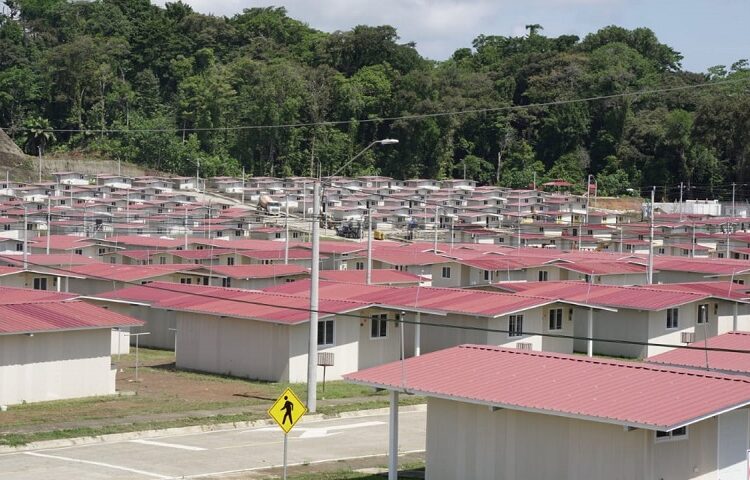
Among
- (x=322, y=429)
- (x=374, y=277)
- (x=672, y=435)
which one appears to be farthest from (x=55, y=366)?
(x=374, y=277)

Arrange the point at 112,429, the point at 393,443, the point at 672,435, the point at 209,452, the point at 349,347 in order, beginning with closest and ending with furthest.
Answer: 1. the point at 672,435
2. the point at 393,443
3. the point at 209,452
4. the point at 112,429
5. the point at 349,347

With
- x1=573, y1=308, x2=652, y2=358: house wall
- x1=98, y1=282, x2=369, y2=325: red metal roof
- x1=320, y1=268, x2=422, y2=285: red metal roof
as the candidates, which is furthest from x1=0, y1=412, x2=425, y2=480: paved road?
x1=320, y1=268, x2=422, y2=285: red metal roof

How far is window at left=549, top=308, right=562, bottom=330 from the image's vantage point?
44000 mm

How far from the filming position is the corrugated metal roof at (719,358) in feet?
89.0

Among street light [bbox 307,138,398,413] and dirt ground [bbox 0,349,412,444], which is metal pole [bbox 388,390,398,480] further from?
street light [bbox 307,138,398,413]

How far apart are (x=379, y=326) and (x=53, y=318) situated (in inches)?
453

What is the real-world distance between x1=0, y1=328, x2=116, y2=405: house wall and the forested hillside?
353 feet

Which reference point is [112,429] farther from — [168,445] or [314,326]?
[314,326]

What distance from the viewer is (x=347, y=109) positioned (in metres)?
151

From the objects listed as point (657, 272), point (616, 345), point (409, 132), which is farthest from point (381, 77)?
point (616, 345)

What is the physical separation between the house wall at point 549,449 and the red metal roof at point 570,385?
0.45m

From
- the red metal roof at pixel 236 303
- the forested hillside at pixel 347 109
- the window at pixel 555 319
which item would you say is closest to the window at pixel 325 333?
the red metal roof at pixel 236 303

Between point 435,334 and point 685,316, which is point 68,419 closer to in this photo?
point 435,334

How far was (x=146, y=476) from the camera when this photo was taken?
78.7 ft
